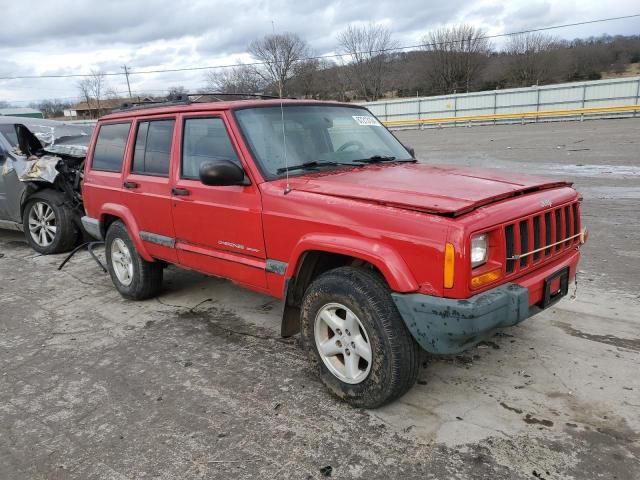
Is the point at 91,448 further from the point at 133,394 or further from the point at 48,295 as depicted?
the point at 48,295

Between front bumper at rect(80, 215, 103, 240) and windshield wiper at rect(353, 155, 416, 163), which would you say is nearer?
windshield wiper at rect(353, 155, 416, 163)

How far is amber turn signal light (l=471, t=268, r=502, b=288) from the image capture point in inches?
105

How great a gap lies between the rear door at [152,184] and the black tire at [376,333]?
1907mm

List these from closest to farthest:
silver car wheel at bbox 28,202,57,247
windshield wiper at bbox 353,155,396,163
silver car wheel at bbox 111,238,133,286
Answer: windshield wiper at bbox 353,155,396,163
silver car wheel at bbox 111,238,133,286
silver car wheel at bbox 28,202,57,247

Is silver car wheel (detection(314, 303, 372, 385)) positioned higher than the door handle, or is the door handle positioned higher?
the door handle

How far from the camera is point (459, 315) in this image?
8.49 feet

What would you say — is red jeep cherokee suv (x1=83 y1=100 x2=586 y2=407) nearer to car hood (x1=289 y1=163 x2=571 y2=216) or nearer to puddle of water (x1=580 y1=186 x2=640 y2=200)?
car hood (x1=289 y1=163 x2=571 y2=216)

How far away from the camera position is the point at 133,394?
3475 millimetres

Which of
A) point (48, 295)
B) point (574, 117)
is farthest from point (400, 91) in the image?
point (48, 295)

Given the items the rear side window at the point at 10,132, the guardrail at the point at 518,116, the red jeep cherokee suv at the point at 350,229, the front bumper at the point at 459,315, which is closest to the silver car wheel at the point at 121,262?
the red jeep cherokee suv at the point at 350,229

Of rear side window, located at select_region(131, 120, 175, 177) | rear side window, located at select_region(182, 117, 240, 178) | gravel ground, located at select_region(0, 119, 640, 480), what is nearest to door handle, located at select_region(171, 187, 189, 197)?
rear side window, located at select_region(182, 117, 240, 178)

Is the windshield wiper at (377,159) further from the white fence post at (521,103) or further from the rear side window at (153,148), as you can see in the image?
the white fence post at (521,103)

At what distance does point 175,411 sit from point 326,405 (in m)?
0.97

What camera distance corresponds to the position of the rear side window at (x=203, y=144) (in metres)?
3.84
